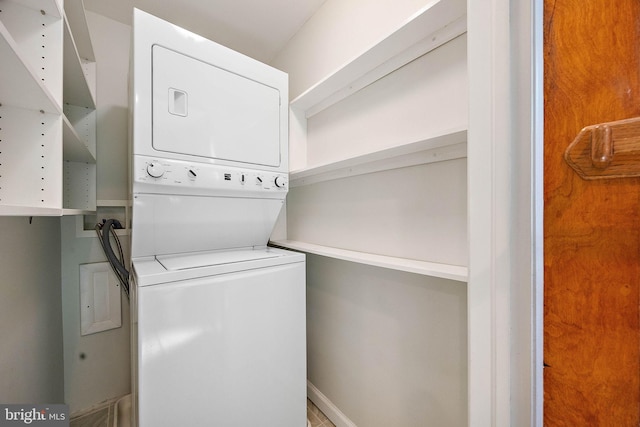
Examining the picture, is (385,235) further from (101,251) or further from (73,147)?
(101,251)

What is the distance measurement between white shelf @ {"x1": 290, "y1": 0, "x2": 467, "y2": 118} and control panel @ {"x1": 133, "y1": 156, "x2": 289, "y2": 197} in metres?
0.64

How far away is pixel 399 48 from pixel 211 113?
0.97 m

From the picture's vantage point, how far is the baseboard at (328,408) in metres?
1.50

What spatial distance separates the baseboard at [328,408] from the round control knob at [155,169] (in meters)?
1.75

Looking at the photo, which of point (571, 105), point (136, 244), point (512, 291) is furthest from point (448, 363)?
point (136, 244)

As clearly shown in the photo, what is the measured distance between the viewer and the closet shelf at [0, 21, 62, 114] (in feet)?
1.77

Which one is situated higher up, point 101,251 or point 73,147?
point 73,147

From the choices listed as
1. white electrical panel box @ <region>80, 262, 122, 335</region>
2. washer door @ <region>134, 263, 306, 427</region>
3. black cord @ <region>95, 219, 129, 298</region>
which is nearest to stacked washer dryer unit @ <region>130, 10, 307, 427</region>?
washer door @ <region>134, 263, 306, 427</region>

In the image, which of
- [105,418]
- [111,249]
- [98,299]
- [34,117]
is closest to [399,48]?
[34,117]

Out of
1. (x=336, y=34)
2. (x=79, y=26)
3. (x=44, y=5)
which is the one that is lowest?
(x=44, y=5)

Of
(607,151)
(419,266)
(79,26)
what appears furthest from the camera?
(79,26)

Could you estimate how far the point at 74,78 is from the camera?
52.4 inches

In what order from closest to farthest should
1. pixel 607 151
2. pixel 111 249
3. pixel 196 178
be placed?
pixel 607 151, pixel 196 178, pixel 111 249

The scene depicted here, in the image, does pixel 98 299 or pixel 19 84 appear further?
pixel 98 299
